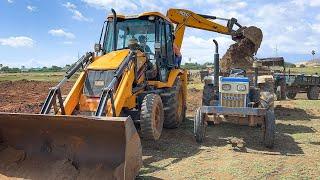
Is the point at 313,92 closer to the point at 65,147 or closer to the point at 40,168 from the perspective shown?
the point at 65,147

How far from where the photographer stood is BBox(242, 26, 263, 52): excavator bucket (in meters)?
15.4

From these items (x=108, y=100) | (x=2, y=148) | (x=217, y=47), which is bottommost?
(x=2, y=148)

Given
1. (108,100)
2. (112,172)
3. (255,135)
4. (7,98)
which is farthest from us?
(7,98)

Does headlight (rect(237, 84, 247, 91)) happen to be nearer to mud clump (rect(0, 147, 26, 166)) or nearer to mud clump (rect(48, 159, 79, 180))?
mud clump (rect(48, 159, 79, 180))

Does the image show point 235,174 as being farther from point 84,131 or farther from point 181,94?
point 181,94

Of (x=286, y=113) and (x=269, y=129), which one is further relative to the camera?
(x=286, y=113)

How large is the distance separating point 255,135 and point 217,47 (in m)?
2.52

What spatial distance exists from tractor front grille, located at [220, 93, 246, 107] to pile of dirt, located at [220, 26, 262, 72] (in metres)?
5.38

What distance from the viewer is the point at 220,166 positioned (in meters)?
7.30

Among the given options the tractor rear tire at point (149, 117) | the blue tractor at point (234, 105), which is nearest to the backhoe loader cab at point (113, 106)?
the tractor rear tire at point (149, 117)

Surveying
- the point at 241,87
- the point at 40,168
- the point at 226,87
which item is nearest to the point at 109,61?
the point at 226,87

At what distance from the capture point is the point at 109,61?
8.73m

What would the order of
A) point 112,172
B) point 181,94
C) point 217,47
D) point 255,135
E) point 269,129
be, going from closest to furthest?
point 112,172, point 269,129, point 217,47, point 255,135, point 181,94

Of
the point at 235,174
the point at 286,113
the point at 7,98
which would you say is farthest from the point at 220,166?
the point at 7,98
